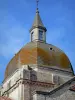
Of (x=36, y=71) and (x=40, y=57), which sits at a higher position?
(x=40, y=57)

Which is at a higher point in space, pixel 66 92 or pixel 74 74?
pixel 74 74

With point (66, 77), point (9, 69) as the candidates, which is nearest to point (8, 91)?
point (9, 69)

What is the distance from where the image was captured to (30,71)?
3994 centimetres

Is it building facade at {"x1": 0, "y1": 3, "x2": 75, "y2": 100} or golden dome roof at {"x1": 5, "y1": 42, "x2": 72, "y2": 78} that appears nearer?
building facade at {"x1": 0, "y1": 3, "x2": 75, "y2": 100}

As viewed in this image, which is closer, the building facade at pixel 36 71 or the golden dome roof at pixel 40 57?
the building facade at pixel 36 71

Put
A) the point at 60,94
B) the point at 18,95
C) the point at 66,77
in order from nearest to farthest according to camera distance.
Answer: the point at 60,94 → the point at 18,95 → the point at 66,77

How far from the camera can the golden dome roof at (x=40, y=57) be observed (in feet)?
136

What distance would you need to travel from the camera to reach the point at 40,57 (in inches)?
1642

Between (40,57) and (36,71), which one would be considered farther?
(40,57)

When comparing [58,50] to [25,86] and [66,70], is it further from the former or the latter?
[25,86]

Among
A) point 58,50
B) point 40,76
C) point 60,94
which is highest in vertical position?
point 58,50

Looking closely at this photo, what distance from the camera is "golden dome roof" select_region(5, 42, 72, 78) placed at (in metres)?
41.5

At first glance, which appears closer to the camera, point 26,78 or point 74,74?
point 26,78

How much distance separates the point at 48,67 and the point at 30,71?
2.50m
